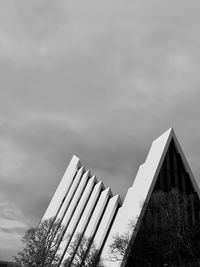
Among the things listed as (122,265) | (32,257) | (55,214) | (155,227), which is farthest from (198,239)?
(55,214)

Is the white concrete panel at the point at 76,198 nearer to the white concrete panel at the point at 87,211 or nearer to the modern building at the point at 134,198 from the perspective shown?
the modern building at the point at 134,198

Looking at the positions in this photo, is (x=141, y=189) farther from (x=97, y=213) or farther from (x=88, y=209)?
(x=88, y=209)

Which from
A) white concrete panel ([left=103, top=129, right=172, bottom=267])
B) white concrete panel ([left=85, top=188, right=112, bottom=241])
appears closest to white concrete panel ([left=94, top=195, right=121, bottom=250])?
white concrete panel ([left=85, top=188, right=112, bottom=241])

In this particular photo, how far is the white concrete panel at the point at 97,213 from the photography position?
53.8 metres

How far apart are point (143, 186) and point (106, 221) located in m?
10.5

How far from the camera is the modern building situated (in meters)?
41.1

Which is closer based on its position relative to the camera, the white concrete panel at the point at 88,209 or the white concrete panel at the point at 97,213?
the white concrete panel at the point at 97,213

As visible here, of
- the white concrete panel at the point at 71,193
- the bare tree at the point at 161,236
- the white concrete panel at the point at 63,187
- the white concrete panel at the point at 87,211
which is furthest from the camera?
the white concrete panel at the point at 63,187

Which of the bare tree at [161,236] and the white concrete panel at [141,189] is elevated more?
the white concrete panel at [141,189]

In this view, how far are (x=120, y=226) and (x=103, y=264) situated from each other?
15.8ft

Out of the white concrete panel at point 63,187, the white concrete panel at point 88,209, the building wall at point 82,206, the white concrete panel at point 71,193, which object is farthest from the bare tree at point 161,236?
the white concrete panel at point 63,187

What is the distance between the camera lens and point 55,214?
75.0m

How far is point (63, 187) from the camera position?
260ft

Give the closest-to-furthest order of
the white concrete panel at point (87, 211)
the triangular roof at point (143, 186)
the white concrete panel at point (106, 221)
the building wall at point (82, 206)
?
the triangular roof at point (143, 186) < the white concrete panel at point (106, 221) < the building wall at point (82, 206) < the white concrete panel at point (87, 211)
